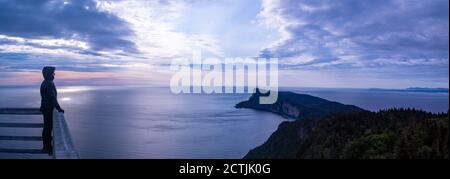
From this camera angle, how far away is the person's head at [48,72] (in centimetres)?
542

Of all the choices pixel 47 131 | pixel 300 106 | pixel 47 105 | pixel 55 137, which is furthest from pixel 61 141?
pixel 300 106

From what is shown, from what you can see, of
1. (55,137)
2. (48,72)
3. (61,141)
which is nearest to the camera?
(61,141)

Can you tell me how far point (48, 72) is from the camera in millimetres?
5457

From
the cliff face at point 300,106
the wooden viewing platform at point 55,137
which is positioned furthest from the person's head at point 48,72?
the cliff face at point 300,106

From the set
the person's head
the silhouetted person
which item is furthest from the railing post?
the person's head

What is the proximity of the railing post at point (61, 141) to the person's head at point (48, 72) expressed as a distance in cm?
60

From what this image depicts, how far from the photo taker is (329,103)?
99250mm

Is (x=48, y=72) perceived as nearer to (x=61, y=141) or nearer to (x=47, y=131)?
(x=47, y=131)

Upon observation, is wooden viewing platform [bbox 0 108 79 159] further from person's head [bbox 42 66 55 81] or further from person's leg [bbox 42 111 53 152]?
person's head [bbox 42 66 55 81]

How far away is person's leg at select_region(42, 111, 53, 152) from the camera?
528cm

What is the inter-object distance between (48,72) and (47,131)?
886mm

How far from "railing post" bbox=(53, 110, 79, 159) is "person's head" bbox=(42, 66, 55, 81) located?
23.5 inches

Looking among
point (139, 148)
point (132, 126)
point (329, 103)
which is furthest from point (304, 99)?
point (139, 148)
